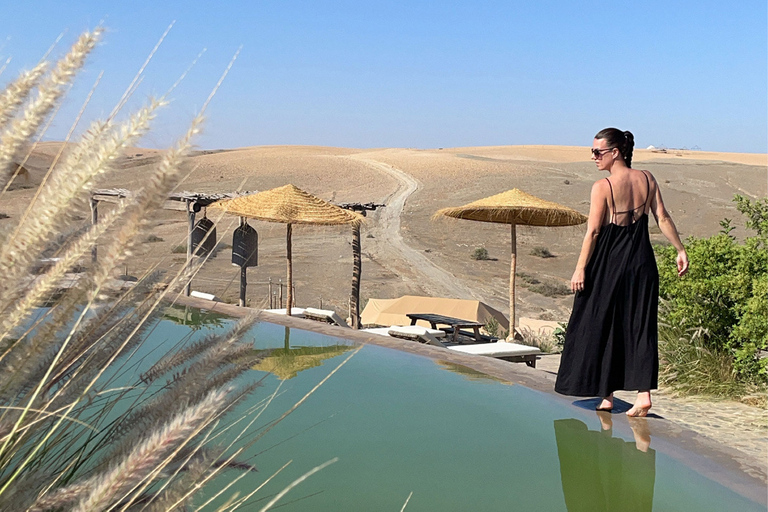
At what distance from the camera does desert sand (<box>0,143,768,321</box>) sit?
19.7 metres

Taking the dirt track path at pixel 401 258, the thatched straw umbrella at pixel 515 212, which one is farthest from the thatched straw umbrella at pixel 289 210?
the dirt track path at pixel 401 258

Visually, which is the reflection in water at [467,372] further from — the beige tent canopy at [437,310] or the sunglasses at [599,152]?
the beige tent canopy at [437,310]

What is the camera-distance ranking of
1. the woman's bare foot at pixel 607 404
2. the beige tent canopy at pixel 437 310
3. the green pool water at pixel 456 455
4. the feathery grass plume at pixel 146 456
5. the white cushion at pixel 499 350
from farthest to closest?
1. the beige tent canopy at pixel 437 310
2. the white cushion at pixel 499 350
3. the woman's bare foot at pixel 607 404
4. the green pool water at pixel 456 455
5. the feathery grass plume at pixel 146 456

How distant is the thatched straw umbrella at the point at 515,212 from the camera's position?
33.2 feet

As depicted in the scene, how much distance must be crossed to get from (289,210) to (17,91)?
30.3ft

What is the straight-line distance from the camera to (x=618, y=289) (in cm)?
369

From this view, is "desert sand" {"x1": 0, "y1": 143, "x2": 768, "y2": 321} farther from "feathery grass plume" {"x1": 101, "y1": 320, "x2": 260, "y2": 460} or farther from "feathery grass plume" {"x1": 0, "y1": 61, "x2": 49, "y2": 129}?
"feathery grass plume" {"x1": 101, "y1": 320, "x2": 260, "y2": 460}

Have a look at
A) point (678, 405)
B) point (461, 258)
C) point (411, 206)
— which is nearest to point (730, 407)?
point (678, 405)

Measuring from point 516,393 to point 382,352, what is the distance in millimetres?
1390

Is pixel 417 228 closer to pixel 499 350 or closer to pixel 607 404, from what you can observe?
pixel 499 350

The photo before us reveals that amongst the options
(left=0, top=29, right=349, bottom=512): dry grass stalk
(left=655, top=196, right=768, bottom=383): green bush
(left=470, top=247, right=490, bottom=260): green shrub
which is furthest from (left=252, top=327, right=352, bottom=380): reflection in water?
(left=470, top=247, right=490, bottom=260): green shrub

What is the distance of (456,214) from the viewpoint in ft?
36.0

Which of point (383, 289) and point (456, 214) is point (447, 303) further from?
point (383, 289)

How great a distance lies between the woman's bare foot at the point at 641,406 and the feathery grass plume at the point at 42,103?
3.32 m
